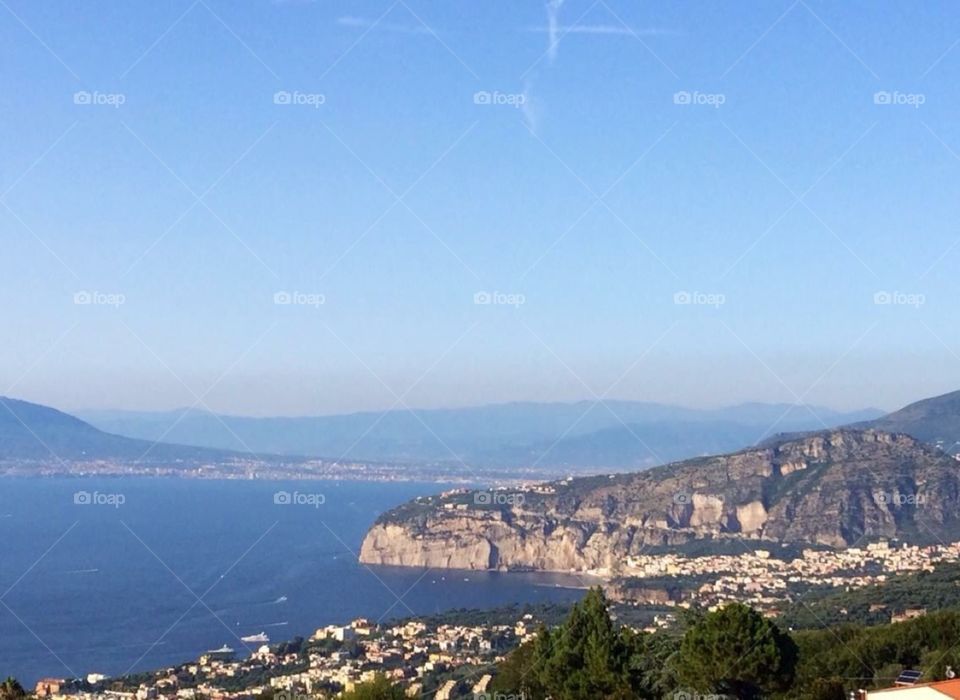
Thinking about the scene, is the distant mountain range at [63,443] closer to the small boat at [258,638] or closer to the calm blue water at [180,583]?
the calm blue water at [180,583]

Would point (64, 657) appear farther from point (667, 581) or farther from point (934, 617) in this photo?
point (934, 617)

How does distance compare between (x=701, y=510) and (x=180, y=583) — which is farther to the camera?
(x=701, y=510)

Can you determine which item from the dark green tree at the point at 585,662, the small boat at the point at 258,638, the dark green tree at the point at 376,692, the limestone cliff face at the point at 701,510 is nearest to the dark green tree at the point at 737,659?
the dark green tree at the point at 585,662

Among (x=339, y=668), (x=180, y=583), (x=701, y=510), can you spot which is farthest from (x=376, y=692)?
(x=701, y=510)

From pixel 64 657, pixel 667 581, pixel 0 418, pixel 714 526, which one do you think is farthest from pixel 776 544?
pixel 0 418

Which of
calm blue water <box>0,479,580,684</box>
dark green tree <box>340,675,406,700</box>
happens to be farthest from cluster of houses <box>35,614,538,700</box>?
calm blue water <box>0,479,580,684</box>

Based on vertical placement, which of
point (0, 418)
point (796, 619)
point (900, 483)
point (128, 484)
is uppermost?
point (0, 418)

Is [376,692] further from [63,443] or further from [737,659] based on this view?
[63,443]
